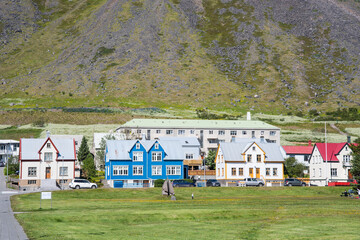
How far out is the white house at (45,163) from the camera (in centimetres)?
Answer: 9650

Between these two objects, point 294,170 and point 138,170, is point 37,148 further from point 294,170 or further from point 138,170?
point 294,170

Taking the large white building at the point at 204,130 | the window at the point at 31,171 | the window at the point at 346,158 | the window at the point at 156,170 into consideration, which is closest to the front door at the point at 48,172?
the window at the point at 31,171

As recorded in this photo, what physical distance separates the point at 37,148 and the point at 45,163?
346cm

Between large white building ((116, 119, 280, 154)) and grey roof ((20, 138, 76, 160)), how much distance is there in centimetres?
5344

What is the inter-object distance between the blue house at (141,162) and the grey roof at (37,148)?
23.8ft

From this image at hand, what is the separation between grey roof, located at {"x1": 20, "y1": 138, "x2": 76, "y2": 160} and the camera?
9738 cm

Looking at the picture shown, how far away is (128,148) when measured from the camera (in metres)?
102

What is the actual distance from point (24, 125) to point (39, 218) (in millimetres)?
160778

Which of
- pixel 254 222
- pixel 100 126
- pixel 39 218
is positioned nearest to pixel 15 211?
pixel 39 218

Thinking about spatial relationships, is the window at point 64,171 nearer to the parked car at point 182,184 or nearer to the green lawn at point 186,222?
the parked car at point 182,184

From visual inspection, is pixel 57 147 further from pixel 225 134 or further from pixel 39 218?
pixel 225 134

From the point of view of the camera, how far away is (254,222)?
1670 inches

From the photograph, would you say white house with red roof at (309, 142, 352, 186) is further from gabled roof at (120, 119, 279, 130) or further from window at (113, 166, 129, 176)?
gabled roof at (120, 119, 279, 130)

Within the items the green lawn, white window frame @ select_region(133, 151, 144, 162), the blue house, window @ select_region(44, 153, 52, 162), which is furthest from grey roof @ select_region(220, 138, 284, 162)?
the green lawn
